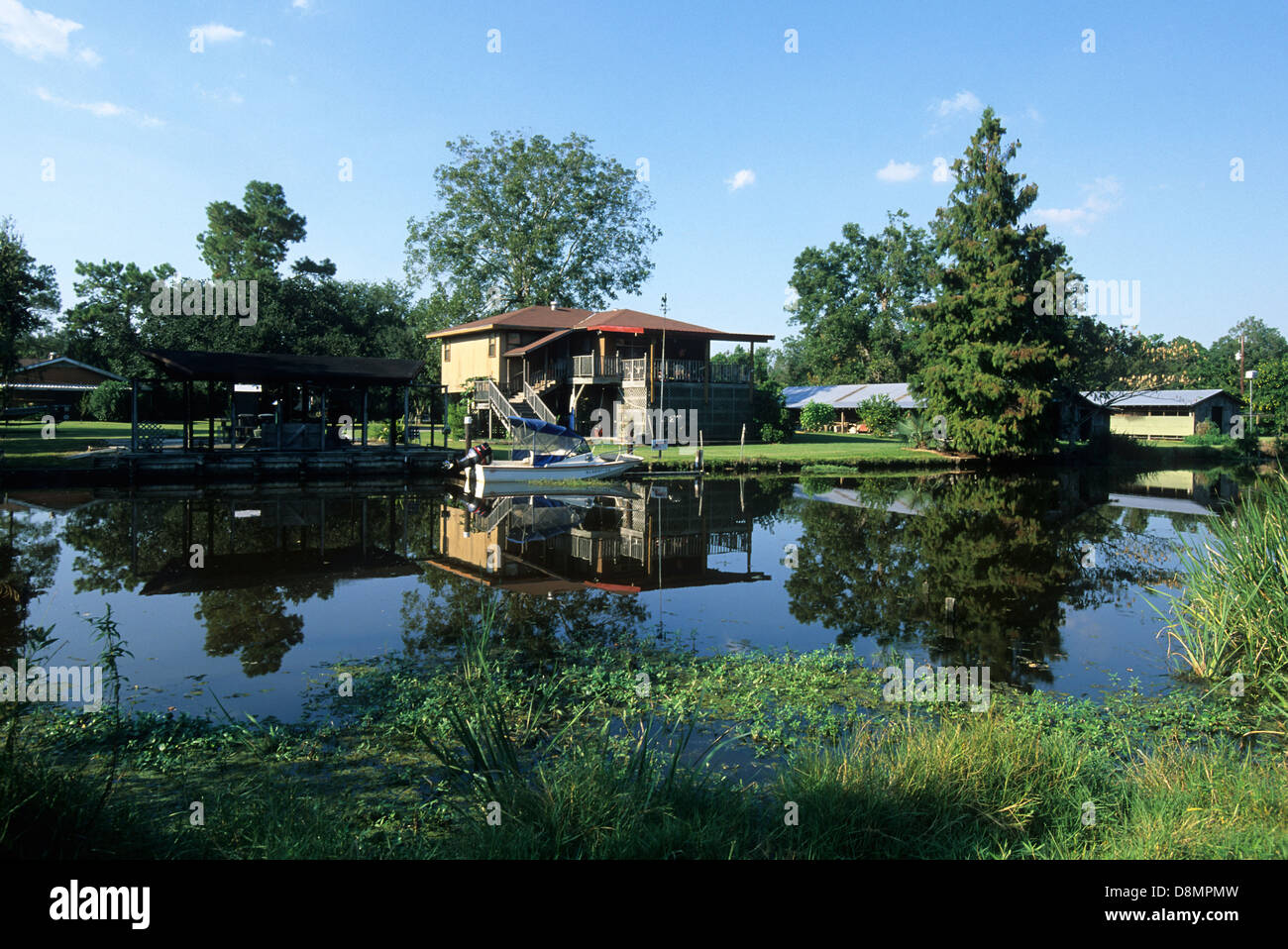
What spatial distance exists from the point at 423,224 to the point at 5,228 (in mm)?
28438

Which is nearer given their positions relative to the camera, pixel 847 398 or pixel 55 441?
pixel 55 441

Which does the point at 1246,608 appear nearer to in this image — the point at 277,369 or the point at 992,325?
the point at 277,369

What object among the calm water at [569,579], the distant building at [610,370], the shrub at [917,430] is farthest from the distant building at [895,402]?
the calm water at [569,579]

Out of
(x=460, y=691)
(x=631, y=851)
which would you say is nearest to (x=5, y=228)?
→ (x=460, y=691)

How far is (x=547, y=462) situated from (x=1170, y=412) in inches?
2194

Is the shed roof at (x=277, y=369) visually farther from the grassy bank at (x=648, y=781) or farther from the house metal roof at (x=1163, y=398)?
the house metal roof at (x=1163, y=398)

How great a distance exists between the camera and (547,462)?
30.8m

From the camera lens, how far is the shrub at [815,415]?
6012 centimetres

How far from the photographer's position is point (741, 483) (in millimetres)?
32438

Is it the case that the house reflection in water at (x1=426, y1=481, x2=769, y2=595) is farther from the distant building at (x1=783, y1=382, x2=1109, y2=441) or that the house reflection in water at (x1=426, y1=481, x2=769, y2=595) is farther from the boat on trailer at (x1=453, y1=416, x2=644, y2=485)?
the distant building at (x1=783, y1=382, x2=1109, y2=441)

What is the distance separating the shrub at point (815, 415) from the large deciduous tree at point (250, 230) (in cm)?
5323

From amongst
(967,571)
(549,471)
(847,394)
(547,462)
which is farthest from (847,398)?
(967,571)

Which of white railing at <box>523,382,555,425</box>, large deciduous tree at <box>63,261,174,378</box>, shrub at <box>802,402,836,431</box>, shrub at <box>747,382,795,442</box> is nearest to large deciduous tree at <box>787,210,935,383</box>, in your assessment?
shrub at <box>802,402,836,431</box>
